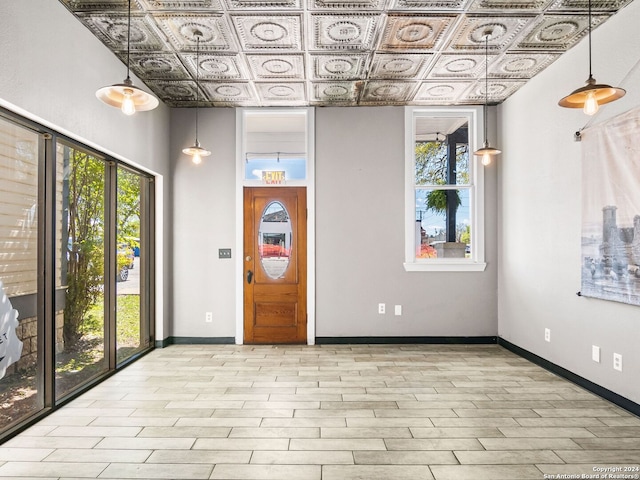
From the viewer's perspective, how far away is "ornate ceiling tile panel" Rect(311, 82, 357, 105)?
4.70 meters

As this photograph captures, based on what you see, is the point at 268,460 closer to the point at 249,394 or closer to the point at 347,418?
the point at 347,418

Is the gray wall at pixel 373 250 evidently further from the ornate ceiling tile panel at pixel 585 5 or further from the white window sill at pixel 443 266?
the ornate ceiling tile panel at pixel 585 5

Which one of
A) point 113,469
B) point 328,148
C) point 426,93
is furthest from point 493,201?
point 113,469

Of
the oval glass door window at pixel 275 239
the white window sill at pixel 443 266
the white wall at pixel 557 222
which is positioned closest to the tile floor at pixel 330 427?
the white wall at pixel 557 222

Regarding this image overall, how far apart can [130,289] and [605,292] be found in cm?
458

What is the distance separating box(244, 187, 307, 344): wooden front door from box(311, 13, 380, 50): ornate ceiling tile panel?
2.02 m

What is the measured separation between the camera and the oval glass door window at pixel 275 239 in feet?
17.7

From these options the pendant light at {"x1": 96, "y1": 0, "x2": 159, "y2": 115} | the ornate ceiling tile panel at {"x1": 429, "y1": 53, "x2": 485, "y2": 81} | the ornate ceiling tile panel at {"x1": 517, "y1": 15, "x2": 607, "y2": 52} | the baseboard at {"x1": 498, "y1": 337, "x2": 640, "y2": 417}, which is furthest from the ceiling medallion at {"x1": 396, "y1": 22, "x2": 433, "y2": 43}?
the baseboard at {"x1": 498, "y1": 337, "x2": 640, "y2": 417}

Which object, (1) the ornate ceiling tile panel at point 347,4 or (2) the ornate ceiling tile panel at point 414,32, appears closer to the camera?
(1) the ornate ceiling tile panel at point 347,4

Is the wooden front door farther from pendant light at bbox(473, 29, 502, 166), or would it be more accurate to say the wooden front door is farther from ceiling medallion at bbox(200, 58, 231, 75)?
pendant light at bbox(473, 29, 502, 166)

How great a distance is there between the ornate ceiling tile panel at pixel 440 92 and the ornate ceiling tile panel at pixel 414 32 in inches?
37.0

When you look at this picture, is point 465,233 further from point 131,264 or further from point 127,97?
point 127,97

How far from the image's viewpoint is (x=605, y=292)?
3.35 meters

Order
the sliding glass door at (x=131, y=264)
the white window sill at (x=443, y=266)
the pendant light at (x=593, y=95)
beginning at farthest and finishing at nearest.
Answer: the white window sill at (x=443, y=266) → the sliding glass door at (x=131, y=264) → the pendant light at (x=593, y=95)
